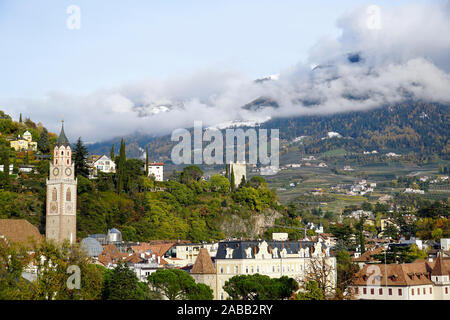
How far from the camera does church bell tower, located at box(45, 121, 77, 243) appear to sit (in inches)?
3848

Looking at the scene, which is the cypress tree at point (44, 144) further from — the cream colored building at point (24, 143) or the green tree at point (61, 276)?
the green tree at point (61, 276)

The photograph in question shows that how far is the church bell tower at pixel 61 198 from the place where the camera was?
321ft

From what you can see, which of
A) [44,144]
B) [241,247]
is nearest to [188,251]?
[241,247]

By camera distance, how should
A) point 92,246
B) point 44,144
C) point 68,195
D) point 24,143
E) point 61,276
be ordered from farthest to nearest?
point 24,143 → point 44,144 → point 68,195 → point 92,246 → point 61,276

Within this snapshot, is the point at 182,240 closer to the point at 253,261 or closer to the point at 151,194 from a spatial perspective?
the point at 151,194

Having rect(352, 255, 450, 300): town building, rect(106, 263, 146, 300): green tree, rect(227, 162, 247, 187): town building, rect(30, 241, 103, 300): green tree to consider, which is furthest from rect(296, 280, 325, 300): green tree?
rect(227, 162, 247, 187): town building

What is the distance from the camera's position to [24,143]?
14425 cm

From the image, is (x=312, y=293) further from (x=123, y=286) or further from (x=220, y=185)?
(x=220, y=185)

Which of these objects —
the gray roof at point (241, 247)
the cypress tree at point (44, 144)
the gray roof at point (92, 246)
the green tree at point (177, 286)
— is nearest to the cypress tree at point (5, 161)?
the cypress tree at point (44, 144)

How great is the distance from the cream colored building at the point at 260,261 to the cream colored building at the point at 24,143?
71.2 m

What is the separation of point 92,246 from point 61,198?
8.84 metres

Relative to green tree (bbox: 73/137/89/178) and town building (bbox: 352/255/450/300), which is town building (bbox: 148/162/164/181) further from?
town building (bbox: 352/255/450/300)

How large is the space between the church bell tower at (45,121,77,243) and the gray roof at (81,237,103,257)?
1.92 metres

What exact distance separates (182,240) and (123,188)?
13514 millimetres
